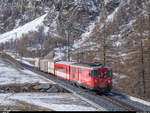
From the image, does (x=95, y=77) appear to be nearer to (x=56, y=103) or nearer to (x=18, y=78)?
(x=56, y=103)

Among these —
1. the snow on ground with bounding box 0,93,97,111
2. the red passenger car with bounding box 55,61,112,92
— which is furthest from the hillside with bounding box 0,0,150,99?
the snow on ground with bounding box 0,93,97,111

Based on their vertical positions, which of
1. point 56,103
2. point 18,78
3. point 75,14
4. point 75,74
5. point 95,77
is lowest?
point 56,103

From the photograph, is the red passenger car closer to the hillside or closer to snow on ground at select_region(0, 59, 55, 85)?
the hillside

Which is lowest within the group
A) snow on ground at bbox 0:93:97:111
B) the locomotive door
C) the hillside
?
snow on ground at bbox 0:93:97:111

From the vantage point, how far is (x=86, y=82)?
61.5 ft

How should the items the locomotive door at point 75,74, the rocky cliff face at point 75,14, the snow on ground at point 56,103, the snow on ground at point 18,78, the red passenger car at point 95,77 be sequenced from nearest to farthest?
the snow on ground at point 56,103
the red passenger car at point 95,77
the locomotive door at point 75,74
the snow on ground at point 18,78
the rocky cliff face at point 75,14

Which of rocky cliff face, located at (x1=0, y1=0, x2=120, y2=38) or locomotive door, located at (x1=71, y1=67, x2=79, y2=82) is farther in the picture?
rocky cliff face, located at (x1=0, y1=0, x2=120, y2=38)

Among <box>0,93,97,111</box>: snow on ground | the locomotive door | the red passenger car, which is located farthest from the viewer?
the locomotive door

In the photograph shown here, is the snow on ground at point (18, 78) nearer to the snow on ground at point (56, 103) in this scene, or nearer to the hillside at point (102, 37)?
the hillside at point (102, 37)

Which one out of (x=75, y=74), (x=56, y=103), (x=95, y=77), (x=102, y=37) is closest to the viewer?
(x=56, y=103)

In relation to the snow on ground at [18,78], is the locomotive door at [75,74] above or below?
above

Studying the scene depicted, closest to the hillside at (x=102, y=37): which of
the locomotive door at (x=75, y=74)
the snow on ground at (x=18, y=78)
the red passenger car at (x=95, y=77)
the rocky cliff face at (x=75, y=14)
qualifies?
the rocky cliff face at (x=75, y=14)

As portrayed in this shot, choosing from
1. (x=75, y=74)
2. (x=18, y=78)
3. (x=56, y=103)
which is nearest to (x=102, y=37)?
(x=75, y=74)

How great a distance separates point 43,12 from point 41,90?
6393 inches
